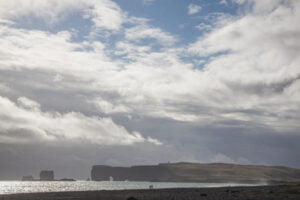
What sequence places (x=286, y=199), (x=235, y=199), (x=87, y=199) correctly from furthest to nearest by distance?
(x=87, y=199)
(x=235, y=199)
(x=286, y=199)

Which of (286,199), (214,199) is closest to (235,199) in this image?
(214,199)

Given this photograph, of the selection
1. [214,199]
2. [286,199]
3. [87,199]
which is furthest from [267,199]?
[87,199]

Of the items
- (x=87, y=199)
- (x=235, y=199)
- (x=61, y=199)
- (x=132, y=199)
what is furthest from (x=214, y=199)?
(x=61, y=199)

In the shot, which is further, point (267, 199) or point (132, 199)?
point (132, 199)

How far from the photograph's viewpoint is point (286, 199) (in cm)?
5378

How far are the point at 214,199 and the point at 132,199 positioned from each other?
14.2 m

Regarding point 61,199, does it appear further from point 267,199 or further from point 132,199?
point 267,199

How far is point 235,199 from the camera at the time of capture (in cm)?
5762

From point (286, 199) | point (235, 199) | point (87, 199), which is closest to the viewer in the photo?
point (286, 199)

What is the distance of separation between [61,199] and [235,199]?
111 feet

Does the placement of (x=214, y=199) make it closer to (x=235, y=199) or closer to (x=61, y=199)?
(x=235, y=199)

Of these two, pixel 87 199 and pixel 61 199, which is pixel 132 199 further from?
pixel 61 199

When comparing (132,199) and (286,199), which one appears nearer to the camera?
(286,199)

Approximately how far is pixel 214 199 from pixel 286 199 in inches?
459
